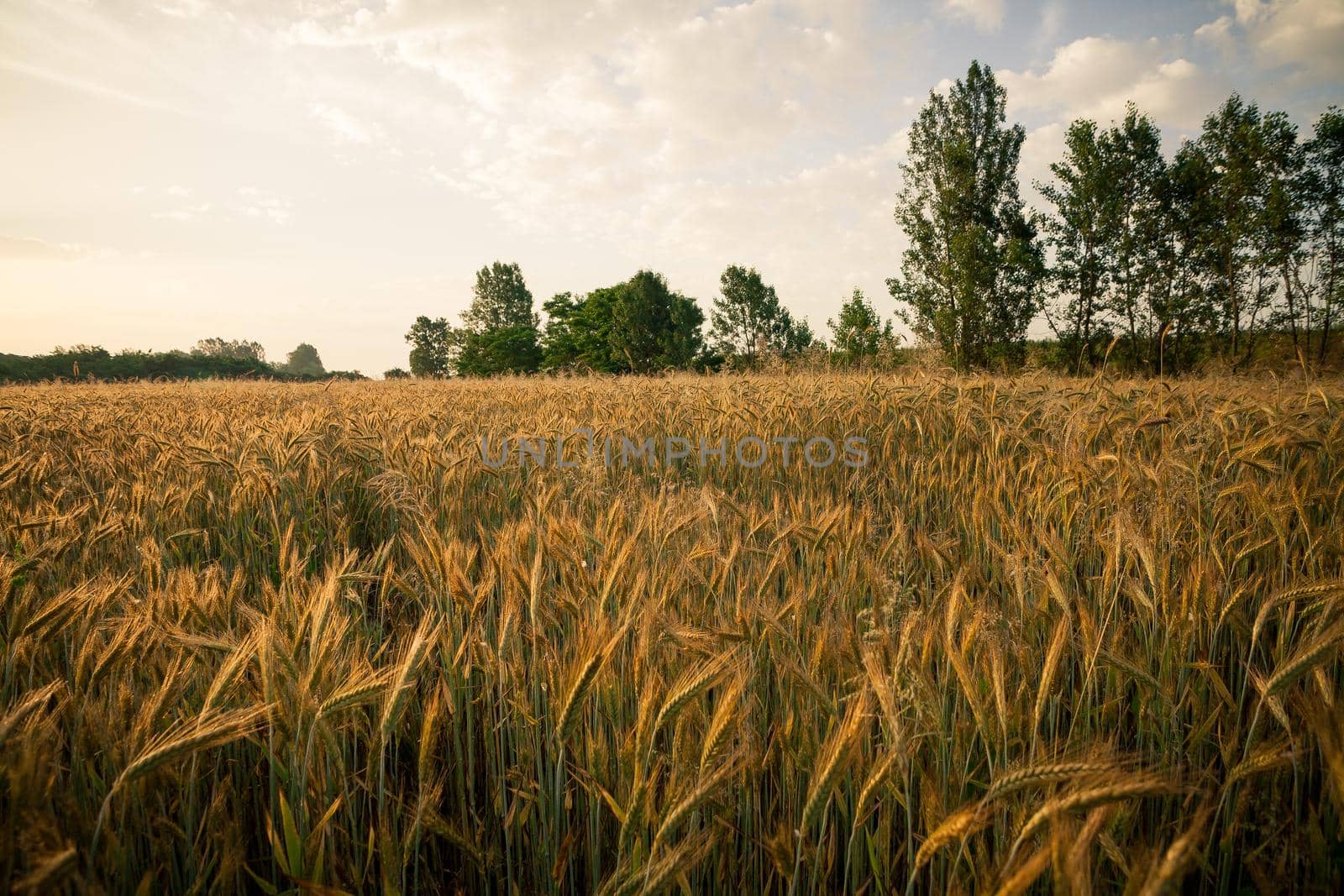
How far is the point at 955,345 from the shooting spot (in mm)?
18516

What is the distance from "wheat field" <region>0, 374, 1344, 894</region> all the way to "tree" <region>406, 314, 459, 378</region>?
226 ft

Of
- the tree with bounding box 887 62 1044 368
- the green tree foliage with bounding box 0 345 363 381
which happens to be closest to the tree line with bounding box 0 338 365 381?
the green tree foliage with bounding box 0 345 363 381

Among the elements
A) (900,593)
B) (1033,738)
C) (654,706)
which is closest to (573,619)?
(654,706)

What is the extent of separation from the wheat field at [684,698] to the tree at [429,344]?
69.0 metres

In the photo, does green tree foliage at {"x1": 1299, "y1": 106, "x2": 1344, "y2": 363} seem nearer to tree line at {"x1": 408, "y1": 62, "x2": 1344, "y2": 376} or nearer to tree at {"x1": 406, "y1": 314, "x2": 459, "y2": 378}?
tree line at {"x1": 408, "y1": 62, "x2": 1344, "y2": 376}

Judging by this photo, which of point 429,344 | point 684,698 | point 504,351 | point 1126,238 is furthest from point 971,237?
point 429,344

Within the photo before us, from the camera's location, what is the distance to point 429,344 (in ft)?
223

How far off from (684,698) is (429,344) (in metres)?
73.4

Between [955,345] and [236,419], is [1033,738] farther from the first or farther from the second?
[955,345]

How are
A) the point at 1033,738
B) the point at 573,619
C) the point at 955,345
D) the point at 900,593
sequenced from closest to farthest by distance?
the point at 1033,738 → the point at 573,619 → the point at 900,593 → the point at 955,345

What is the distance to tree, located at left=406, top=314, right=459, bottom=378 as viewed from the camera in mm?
67062

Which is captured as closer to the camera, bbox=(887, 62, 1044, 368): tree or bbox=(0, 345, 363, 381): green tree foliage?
bbox=(887, 62, 1044, 368): tree

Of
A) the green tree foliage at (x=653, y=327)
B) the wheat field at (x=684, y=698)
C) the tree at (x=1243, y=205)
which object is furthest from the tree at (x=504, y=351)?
the wheat field at (x=684, y=698)

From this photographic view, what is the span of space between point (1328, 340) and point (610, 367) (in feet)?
118
